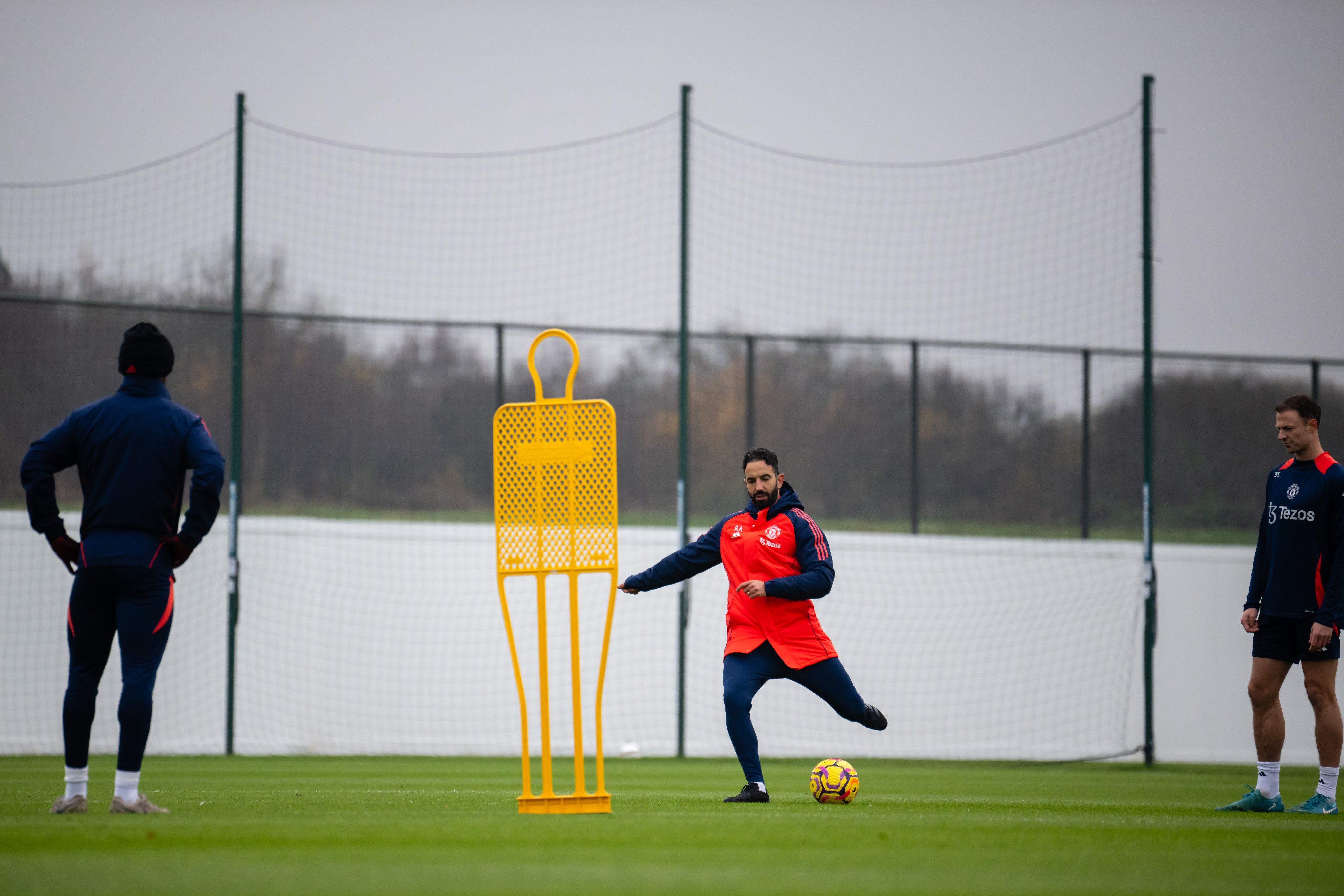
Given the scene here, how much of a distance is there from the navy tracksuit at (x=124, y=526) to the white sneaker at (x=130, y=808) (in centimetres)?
15

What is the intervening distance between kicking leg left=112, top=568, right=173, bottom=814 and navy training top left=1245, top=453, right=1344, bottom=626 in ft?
17.6

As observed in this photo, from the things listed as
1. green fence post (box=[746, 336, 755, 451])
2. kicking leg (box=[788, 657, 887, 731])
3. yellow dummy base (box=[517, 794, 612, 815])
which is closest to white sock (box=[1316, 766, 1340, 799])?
kicking leg (box=[788, 657, 887, 731])

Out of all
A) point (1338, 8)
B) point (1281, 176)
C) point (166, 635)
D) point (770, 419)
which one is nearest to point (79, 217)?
point (770, 419)

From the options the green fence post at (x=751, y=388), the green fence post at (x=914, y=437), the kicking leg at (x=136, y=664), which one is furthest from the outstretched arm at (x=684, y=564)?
the green fence post at (x=914, y=437)

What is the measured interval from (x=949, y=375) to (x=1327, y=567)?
6.73 metres

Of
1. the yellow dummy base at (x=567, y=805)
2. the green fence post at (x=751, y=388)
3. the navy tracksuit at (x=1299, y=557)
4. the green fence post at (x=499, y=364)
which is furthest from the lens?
the green fence post at (x=751, y=388)

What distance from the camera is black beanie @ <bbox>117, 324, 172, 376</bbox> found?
5.58 meters

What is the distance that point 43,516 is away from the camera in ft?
18.0

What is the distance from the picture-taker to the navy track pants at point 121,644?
5.32 m

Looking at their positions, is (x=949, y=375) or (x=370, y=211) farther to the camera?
(x=949, y=375)

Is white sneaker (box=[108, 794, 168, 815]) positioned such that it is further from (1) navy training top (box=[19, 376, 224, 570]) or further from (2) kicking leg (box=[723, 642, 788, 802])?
(2) kicking leg (box=[723, 642, 788, 802])

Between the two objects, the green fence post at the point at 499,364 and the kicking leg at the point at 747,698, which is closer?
the kicking leg at the point at 747,698

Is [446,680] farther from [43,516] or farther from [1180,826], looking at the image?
[1180,826]

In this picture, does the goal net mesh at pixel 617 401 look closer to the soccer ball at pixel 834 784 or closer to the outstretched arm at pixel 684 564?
the outstretched arm at pixel 684 564
